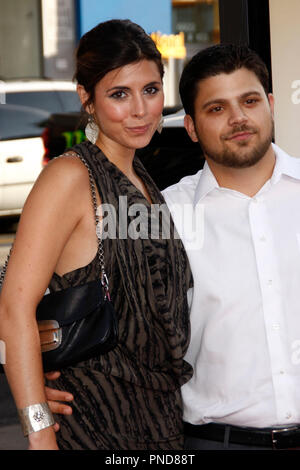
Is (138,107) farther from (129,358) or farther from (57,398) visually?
(57,398)

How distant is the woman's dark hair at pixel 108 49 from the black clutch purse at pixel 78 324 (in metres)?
0.51

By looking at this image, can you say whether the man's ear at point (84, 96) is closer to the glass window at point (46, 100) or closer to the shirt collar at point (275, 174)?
the shirt collar at point (275, 174)

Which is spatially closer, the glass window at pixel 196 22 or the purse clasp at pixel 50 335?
the purse clasp at pixel 50 335

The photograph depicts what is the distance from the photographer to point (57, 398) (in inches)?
77.7

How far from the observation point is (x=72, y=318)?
192 centimetres

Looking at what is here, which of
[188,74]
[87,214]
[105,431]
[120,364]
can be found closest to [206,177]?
[188,74]

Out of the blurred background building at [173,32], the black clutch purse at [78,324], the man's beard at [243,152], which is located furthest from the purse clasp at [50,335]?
the blurred background building at [173,32]

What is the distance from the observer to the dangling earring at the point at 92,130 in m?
2.22

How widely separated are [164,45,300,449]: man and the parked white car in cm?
407

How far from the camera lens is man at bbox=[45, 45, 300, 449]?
2146 millimetres

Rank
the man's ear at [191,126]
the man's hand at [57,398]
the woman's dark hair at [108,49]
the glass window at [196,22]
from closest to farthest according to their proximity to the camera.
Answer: the man's hand at [57,398] → the woman's dark hair at [108,49] → the man's ear at [191,126] → the glass window at [196,22]

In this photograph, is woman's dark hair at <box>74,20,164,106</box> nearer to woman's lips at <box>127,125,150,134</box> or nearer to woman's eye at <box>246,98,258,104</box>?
woman's lips at <box>127,125,150,134</box>

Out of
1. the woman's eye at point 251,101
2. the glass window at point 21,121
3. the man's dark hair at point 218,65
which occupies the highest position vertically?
the man's dark hair at point 218,65

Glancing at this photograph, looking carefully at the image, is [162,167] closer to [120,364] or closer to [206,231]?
[206,231]
